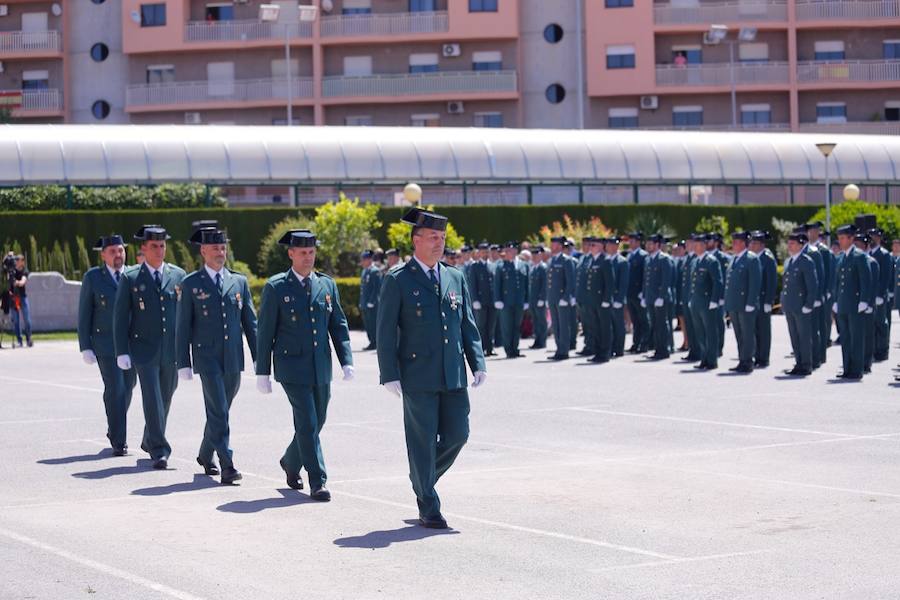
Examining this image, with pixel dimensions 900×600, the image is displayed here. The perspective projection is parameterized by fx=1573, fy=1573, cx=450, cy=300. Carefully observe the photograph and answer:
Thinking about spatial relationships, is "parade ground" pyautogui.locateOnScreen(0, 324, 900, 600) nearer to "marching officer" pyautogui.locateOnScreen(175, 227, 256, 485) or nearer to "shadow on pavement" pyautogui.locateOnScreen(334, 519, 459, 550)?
"shadow on pavement" pyautogui.locateOnScreen(334, 519, 459, 550)

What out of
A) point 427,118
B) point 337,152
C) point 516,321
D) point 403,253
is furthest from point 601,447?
point 427,118

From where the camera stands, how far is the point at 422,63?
69.8m

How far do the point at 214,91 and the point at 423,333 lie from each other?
199 feet

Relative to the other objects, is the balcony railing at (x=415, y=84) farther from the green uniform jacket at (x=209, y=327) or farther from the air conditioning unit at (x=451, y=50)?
the green uniform jacket at (x=209, y=327)

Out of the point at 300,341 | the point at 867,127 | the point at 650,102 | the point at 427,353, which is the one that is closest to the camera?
the point at 427,353

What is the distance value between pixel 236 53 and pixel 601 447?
58.3m

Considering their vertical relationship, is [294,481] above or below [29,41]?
below

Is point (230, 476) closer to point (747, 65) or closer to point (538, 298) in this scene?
point (538, 298)

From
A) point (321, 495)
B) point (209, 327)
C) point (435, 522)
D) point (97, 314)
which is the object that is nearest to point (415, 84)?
point (97, 314)

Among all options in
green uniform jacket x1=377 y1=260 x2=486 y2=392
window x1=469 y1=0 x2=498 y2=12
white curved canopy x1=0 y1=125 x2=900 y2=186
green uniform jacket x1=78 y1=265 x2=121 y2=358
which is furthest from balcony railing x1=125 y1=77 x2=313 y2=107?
green uniform jacket x1=377 y1=260 x2=486 y2=392

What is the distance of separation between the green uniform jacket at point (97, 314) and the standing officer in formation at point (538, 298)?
52.7 ft

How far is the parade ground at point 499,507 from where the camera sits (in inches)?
334

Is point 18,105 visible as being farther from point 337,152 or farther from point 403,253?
point 403,253

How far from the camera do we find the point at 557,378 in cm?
2270
